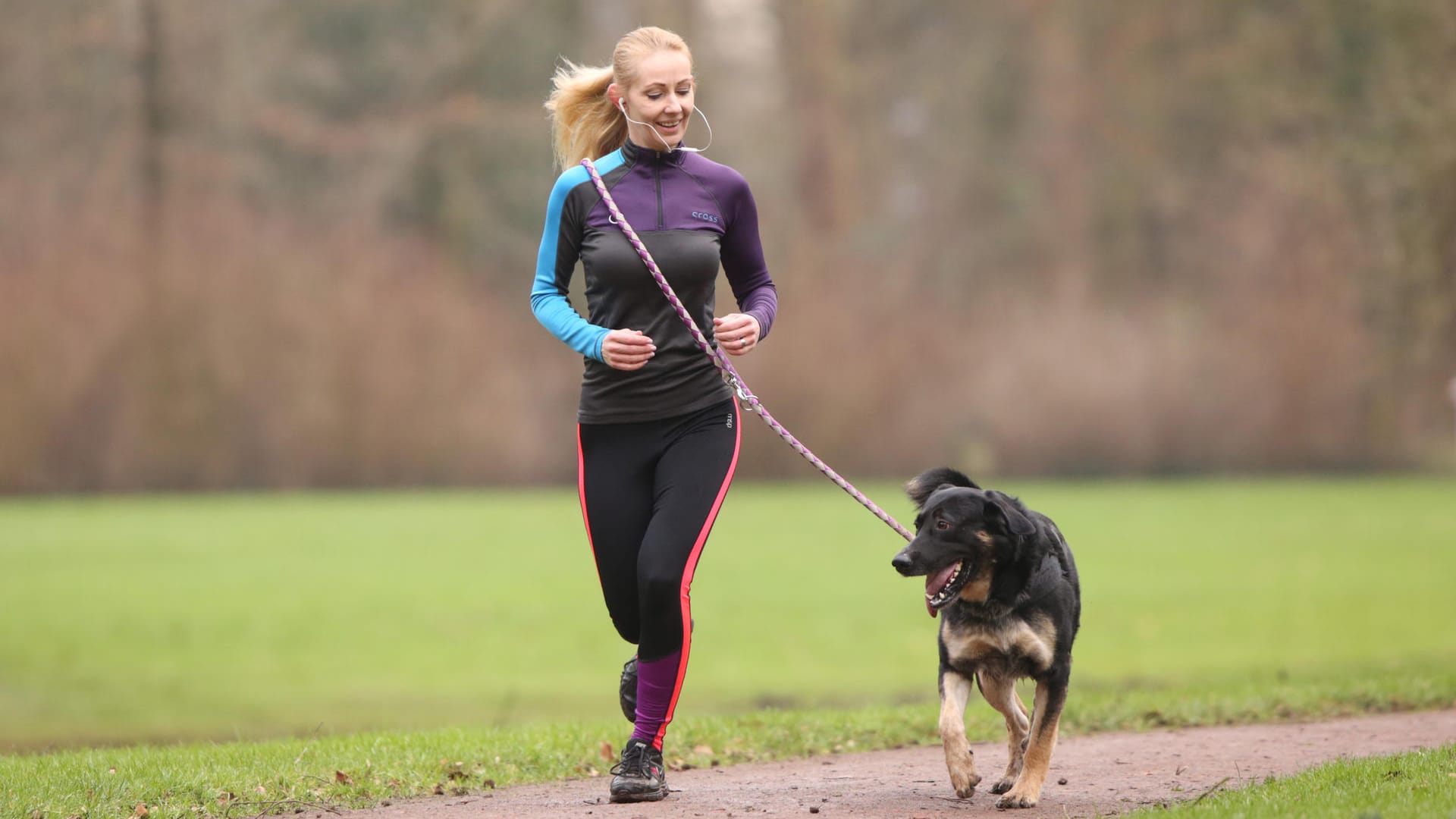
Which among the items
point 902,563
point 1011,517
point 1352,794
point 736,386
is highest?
point 736,386

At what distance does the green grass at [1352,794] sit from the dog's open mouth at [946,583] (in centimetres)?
92

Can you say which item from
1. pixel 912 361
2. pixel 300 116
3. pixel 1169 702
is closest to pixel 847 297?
pixel 912 361

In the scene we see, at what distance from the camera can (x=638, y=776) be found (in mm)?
5859

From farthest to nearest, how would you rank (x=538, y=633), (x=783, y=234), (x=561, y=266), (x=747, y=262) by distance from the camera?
(x=783, y=234) < (x=538, y=633) < (x=747, y=262) < (x=561, y=266)

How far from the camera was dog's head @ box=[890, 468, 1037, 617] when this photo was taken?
562 cm

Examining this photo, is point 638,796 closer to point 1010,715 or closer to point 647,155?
point 1010,715

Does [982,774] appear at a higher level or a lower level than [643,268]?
lower

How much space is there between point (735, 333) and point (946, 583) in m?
1.11

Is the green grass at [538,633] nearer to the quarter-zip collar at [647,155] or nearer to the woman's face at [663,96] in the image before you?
the quarter-zip collar at [647,155]

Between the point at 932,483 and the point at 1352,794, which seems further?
the point at 932,483

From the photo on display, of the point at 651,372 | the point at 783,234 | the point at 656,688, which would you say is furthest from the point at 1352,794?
the point at 783,234

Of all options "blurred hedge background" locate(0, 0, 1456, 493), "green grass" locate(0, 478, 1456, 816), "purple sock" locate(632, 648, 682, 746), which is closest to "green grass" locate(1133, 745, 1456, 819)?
"purple sock" locate(632, 648, 682, 746)

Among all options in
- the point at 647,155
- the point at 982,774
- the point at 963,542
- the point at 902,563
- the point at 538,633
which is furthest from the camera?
the point at 538,633

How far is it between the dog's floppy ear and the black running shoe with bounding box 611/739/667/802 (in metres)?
1.46
